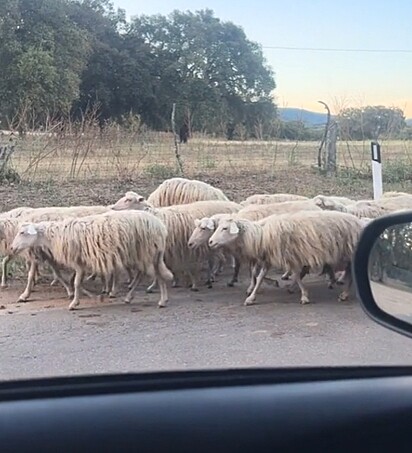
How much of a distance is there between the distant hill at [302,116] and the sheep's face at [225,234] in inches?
112

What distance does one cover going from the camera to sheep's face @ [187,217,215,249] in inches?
187

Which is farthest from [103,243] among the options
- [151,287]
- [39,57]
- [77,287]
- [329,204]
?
[39,57]

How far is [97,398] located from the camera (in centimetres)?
151

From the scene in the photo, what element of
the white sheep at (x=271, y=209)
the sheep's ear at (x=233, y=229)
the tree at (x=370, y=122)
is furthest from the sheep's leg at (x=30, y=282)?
the tree at (x=370, y=122)

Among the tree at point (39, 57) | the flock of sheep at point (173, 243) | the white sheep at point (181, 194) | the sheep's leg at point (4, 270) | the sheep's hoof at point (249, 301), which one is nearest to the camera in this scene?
the sheep's hoof at point (249, 301)

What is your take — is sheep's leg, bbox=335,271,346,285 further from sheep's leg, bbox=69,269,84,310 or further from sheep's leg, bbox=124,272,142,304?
sheep's leg, bbox=69,269,84,310

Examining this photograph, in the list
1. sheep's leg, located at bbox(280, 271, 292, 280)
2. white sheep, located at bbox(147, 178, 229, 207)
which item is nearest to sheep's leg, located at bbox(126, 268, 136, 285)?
sheep's leg, located at bbox(280, 271, 292, 280)

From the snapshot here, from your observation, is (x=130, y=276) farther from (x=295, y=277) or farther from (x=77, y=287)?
(x=295, y=277)

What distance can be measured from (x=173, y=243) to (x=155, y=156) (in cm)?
299

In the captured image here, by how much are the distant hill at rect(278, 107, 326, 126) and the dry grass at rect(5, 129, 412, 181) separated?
58 centimetres

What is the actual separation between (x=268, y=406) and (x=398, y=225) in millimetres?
463

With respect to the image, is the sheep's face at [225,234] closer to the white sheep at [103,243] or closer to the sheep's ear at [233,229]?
the sheep's ear at [233,229]

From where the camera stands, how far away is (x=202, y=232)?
475 centimetres

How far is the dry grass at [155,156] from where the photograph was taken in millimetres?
7117
